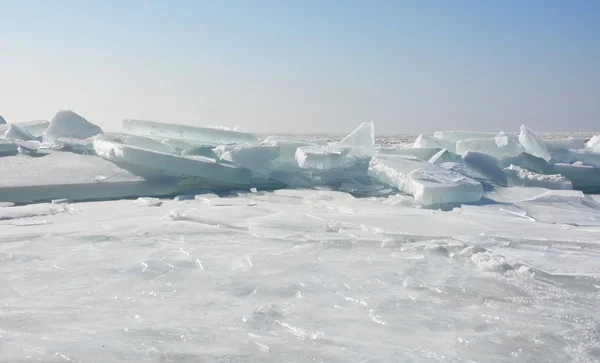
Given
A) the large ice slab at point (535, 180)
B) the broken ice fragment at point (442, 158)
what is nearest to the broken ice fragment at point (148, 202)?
the broken ice fragment at point (442, 158)

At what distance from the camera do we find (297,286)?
2369 millimetres

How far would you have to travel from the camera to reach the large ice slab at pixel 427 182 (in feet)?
14.6

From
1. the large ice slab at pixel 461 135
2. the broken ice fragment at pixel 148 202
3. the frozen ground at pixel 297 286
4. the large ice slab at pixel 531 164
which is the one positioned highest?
the large ice slab at pixel 461 135

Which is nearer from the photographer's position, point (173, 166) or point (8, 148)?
point (173, 166)

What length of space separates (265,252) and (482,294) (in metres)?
1.11

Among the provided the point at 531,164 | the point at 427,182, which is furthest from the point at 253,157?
the point at 531,164

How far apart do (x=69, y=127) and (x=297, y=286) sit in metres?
6.66

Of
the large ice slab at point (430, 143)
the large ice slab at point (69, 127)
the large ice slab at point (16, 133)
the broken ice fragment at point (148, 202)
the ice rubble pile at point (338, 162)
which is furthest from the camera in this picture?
the large ice slab at point (69, 127)

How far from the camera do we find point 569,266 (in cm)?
268

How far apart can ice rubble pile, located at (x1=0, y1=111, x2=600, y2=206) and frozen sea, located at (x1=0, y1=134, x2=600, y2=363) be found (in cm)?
114

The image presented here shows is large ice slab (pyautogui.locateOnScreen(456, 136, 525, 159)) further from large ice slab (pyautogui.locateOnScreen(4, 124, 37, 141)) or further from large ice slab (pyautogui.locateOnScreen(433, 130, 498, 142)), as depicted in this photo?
large ice slab (pyautogui.locateOnScreen(4, 124, 37, 141))

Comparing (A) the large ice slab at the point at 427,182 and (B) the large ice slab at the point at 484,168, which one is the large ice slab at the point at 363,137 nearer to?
(B) the large ice slab at the point at 484,168

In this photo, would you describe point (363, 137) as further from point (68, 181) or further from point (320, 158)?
point (68, 181)

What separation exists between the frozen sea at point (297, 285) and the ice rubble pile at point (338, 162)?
3.74 ft
